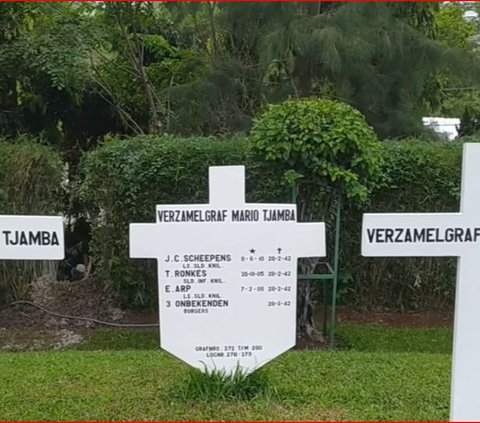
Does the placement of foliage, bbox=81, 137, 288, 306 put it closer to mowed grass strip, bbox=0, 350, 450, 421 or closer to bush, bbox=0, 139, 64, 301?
bush, bbox=0, 139, 64, 301

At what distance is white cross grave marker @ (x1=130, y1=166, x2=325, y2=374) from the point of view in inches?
120

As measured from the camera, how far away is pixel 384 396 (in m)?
3.37

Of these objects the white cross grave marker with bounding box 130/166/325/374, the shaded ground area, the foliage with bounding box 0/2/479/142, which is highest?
the foliage with bounding box 0/2/479/142

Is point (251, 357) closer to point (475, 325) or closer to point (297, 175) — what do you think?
point (475, 325)

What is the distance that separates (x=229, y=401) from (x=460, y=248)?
1.31 m

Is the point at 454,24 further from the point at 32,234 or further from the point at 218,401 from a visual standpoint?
the point at 32,234

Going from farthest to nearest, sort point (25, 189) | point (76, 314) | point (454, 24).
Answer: point (454, 24)
point (76, 314)
point (25, 189)

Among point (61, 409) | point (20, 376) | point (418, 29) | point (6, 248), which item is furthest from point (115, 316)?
point (418, 29)

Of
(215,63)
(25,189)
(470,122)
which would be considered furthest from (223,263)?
(470,122)

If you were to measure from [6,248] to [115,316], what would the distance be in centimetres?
303

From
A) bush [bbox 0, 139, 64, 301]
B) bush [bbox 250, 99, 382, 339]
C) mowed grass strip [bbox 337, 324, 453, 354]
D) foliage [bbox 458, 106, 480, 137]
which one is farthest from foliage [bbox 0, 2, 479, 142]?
mowed grass strip [bbox 337, 324, 453, 354]

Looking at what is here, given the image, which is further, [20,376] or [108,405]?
[20,376]

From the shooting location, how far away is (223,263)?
3.07 metres

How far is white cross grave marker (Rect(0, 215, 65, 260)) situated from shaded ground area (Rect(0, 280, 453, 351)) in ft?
8.59
